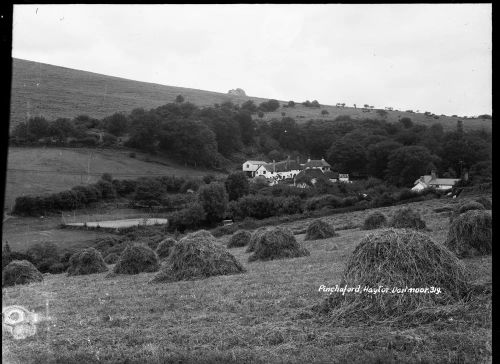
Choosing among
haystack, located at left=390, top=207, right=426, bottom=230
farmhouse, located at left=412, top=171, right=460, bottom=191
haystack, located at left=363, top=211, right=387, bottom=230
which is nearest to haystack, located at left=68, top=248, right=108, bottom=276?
haystack, located at left=363, top=211, right=387, bottom=230

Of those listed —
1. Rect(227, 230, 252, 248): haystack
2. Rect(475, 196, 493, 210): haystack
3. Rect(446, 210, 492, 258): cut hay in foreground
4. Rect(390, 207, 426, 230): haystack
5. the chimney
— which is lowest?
Rect(227, 230, 252, 248): haystack

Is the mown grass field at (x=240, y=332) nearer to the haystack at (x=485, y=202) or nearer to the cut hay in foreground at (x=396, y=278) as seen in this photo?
the cut hay in foreground at (x=396, y=278)

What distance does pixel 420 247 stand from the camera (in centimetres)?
841

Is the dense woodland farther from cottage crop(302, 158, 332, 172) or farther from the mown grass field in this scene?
the mown grass field

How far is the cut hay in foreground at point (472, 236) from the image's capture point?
41.6ft

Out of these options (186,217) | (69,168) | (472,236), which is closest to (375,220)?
(186,217)

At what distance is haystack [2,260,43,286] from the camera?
18172 mm

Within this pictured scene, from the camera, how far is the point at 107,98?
18172 millimetres

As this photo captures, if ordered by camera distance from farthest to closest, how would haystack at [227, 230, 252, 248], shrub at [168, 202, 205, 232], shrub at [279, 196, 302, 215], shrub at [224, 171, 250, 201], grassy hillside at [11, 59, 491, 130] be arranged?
1. haystack at [227, 230, 252, 248]
2. shrub at [168, 202, 205, 232]
3. shrub at [279, 196, 302, 215]
4. shrub at [224, 171, 250, 201]
5. grassy hillside at [11, 59, 491, 130]

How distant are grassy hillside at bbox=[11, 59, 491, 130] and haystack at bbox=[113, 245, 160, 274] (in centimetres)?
525

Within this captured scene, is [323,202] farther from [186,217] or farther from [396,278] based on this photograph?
[396,278]

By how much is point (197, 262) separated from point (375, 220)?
11.6 meters

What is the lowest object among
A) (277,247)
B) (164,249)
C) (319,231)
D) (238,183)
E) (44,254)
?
(44,254)
